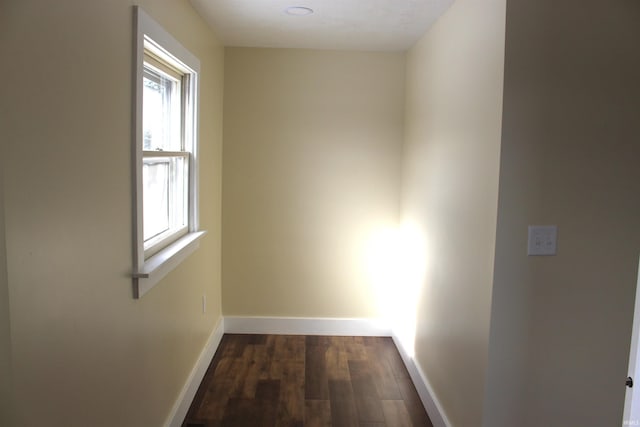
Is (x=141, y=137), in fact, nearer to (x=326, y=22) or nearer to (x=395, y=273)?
(x=326, y=22)

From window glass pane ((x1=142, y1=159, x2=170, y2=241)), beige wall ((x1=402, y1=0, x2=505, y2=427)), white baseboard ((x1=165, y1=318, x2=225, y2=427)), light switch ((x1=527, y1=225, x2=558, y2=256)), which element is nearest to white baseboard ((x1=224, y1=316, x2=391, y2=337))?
white baseboard ((x1=165, y1=318, x2=225, y2=427))

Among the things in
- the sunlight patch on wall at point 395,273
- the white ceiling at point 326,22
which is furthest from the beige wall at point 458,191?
the sunlight patch on wall at point 395,273

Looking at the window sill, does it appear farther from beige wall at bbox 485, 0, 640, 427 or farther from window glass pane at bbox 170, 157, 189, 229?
beige wall at bbox 485, 0, 640, 427

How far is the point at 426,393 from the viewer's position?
2916mm

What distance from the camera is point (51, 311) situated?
49.9 inches

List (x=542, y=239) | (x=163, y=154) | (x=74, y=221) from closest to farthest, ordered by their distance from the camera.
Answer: (x=74, y=221), (x=542, y=239), (x=163, y=154)

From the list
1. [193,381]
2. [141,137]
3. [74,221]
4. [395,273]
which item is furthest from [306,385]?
[74,221]

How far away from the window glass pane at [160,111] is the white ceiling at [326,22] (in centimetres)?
51

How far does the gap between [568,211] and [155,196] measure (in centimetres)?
186

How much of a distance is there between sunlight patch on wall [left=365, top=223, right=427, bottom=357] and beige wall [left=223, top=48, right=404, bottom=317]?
0.22 feet

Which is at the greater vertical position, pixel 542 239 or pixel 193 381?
pixel 542 239

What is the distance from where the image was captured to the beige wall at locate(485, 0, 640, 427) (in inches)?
72.9

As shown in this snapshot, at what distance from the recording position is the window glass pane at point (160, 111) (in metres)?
2.28

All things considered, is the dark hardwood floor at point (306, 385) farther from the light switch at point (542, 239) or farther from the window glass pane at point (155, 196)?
the light switch at point (542, 239)
